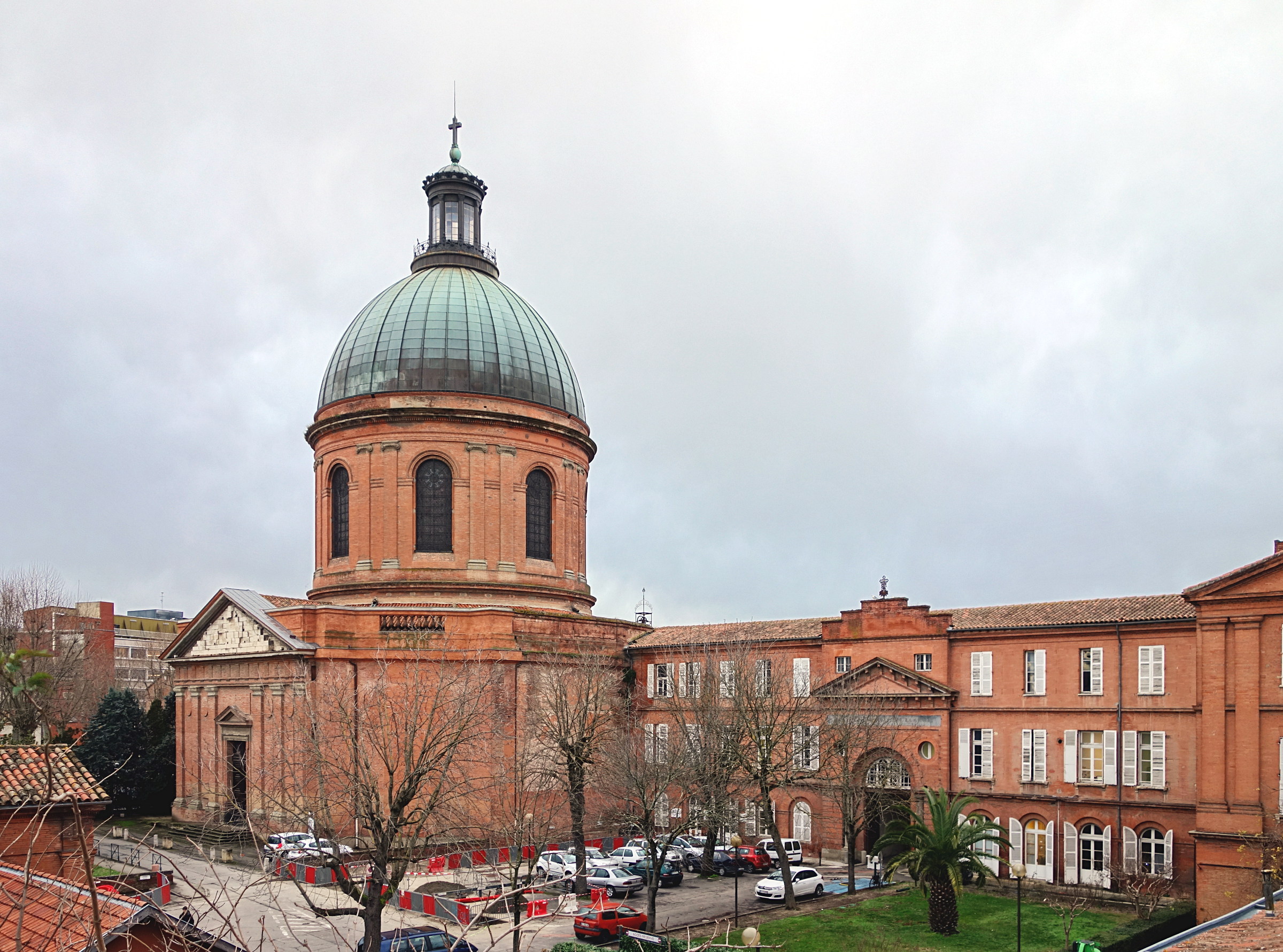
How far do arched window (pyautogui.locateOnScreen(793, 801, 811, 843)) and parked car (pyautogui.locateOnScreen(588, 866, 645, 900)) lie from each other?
33.6 ft

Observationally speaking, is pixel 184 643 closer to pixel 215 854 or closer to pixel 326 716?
pixel 215 854

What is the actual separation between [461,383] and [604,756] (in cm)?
1769

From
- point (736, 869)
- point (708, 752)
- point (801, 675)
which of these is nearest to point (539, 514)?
point (801, 675)

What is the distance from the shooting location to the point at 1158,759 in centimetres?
3466

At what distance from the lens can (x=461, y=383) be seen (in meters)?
45.0

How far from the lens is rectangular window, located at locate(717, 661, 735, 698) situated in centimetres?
3894

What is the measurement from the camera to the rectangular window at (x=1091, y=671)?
3631cm

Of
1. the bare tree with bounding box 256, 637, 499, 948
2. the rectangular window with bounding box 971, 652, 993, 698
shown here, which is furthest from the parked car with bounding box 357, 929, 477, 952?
the rectangular window with bounding box 971, 652, 993, 698

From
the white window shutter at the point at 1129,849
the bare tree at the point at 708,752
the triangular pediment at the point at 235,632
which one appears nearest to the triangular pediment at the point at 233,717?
the triangular pediment at the point at 235,632

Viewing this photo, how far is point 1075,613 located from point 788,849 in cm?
1507

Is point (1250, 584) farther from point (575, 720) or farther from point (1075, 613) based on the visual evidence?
point (575, 720)

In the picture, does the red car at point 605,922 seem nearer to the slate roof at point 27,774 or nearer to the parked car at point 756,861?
the parked car at point 756,861

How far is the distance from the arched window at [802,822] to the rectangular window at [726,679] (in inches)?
238

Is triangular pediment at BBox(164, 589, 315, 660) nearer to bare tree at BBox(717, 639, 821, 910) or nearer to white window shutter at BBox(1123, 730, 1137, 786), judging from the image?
bare tree at BBox(717, 639, 821, 910)
